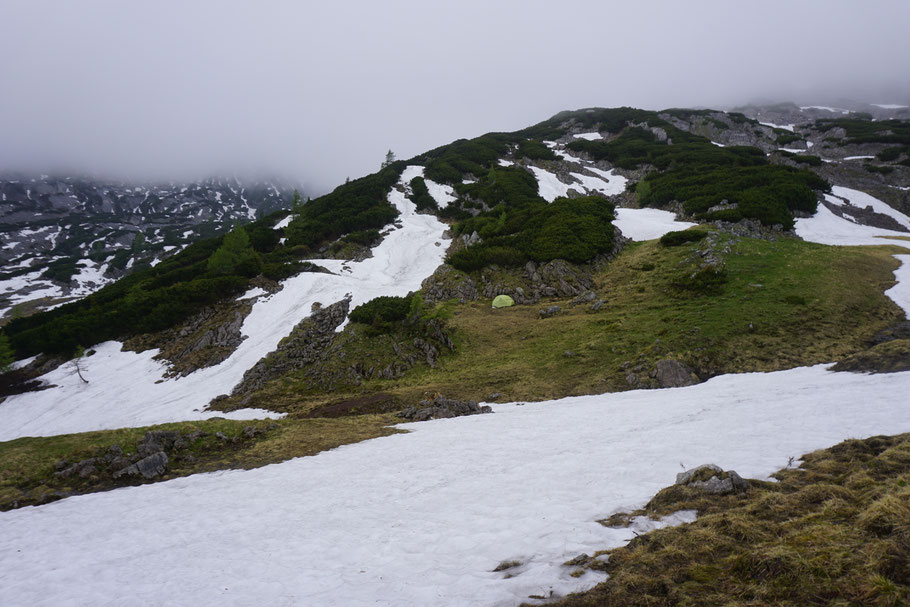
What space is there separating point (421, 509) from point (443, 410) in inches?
301

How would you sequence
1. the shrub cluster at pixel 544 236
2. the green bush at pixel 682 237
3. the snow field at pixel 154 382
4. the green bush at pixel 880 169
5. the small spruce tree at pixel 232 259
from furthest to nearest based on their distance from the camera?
the green bush at pixel 880 169 → the small spruce tree at pixel 232 259 → the shrub cluster at pixel 544 236 → the green bush at pixel 682 237 → the snow field at pixel 154 382

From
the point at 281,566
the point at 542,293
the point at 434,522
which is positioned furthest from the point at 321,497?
the point at 542,293

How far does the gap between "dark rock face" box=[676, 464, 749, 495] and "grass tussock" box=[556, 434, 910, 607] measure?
0.65ft

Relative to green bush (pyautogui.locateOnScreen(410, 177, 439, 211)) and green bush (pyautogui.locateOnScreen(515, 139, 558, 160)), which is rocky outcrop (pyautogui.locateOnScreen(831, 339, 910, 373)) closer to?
green bush (pyautogui.locateOnScreen(410, 177, 439, 211))

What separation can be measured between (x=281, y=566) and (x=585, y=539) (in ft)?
18.2

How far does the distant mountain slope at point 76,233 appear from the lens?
83500 mm

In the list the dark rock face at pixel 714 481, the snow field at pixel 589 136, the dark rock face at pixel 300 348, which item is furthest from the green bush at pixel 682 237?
the snow field at pixel 589 136

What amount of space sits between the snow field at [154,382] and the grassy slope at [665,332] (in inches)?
163

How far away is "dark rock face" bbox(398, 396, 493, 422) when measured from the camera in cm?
1603

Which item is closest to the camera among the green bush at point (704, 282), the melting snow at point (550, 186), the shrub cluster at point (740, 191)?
→ the green bush at point (704, 282)

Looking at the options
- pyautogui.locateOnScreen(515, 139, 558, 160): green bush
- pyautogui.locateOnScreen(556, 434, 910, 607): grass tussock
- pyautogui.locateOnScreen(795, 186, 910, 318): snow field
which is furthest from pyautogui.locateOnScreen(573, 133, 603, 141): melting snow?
pyautogui.locateOnScreen(556, 434, 910, 607): grass tussock

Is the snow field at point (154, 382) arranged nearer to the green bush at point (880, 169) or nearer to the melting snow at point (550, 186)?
the melting snow at point (550, 186)

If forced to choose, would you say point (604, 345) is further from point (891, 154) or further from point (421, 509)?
point (891, 154)

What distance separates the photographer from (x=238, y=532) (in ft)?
27.3
